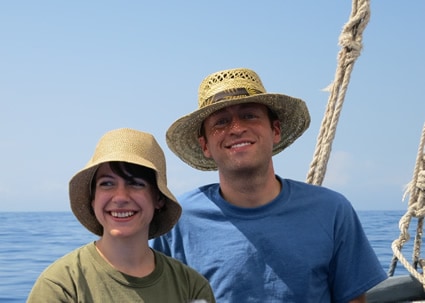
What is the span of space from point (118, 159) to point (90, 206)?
0.23 metres

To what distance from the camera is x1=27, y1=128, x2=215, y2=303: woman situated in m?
1.80

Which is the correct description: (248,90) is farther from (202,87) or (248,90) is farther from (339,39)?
(339,39)

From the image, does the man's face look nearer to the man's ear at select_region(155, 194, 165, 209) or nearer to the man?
the man

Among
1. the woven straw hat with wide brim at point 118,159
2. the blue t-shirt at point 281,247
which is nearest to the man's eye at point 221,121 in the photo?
the blue t-shirt at point 281,247

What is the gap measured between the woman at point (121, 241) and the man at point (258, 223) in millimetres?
462

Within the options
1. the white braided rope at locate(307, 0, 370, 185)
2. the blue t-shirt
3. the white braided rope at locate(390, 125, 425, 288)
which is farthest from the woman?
the white braided rope at locate(390, 125, 425, 288)

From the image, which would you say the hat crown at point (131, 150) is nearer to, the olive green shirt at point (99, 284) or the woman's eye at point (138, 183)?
the woman's eye at point (138, 183)

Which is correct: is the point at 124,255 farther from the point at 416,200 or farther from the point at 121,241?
the point at 416,200

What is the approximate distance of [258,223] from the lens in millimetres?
2449

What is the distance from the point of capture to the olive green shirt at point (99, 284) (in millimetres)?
1764

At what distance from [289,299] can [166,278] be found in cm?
64

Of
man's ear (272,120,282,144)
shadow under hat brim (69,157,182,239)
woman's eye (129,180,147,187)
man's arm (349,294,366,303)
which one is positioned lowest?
man's arm (349,294,366,303)

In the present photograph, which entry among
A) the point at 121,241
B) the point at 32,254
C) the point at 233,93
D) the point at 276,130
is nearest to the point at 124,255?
the point at 121,241

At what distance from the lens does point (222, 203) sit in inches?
99.3
